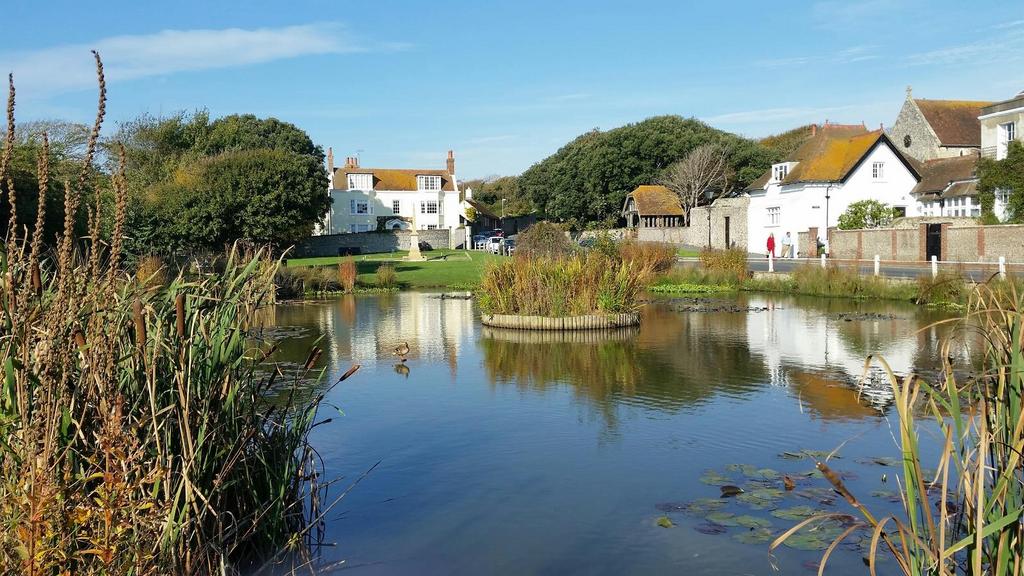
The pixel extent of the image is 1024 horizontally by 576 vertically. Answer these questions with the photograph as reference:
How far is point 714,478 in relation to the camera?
7.99 metres

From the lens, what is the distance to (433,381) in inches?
518

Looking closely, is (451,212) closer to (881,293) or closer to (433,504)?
(881,293)

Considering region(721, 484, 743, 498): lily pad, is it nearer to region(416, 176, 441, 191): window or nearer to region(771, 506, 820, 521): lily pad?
region(771, 506, 820, 521): lily pad

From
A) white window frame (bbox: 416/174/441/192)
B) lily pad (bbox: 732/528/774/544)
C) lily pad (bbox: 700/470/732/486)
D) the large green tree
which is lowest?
lily pad (bbox: 732/528/774/544)

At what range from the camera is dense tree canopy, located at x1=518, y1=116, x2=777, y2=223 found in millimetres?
63438

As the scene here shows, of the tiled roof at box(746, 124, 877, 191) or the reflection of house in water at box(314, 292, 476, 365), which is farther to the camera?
the tiled roof at box(746, 124, 877, 191)

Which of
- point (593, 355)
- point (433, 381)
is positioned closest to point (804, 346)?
point (593, 355)

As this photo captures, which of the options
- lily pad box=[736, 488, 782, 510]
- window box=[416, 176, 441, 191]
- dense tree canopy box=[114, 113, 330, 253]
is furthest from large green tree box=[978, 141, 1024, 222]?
window box=[416, 176, 441, 191]

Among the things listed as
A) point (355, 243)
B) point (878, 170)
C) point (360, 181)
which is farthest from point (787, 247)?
point (360, 181)

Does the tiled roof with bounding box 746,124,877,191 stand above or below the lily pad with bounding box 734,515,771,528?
above

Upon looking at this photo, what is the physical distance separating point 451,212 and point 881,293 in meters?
53.0

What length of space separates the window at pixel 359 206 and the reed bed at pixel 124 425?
221ft

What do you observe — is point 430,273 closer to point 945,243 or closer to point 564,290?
point 564,290

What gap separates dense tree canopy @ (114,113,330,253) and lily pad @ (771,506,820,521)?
26.0 meters
